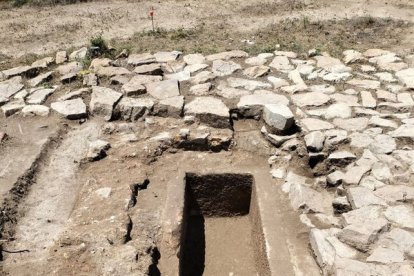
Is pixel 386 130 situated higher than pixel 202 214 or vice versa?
pixel 386 130

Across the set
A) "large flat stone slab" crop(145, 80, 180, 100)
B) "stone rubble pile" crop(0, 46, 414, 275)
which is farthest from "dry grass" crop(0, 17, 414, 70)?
"large flat stone slab" crop(145, 80, 180, 100)

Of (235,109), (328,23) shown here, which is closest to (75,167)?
(235,109)

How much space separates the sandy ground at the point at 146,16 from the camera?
25.1 ft

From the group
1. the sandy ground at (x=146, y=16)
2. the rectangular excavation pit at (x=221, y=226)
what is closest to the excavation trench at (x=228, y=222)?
the rectangular excavation pit at (x=221, y=226)

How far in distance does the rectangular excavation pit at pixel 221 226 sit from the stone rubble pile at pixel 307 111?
42 centimetres

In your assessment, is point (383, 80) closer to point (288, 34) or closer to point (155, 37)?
point (288, 34)

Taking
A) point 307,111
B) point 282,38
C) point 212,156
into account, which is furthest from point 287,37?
point 212,156

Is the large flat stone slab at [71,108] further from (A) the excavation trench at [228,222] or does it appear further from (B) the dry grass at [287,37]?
(B) the dry grass at [287,37]

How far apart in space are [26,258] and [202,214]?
6.04 ft

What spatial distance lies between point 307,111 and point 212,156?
1.12 metres

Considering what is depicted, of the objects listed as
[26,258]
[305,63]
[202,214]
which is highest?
[305,63]

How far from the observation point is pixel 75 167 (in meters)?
4.42

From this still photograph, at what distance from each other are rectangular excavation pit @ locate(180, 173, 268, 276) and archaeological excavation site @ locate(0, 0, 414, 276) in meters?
0.02

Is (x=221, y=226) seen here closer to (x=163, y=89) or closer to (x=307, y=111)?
(x=307, y=111)
